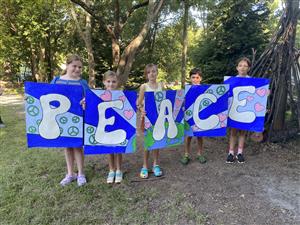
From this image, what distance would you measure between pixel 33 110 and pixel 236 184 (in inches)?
106

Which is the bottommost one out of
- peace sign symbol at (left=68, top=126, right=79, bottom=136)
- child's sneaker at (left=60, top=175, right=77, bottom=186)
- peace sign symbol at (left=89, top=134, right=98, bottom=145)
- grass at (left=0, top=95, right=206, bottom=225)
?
grass at (left=0, top=95, right=206, bottom=225)

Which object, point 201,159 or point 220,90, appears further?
point 201,159

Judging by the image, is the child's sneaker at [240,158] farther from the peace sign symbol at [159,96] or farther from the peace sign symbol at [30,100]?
the peace sign symbol at [30,100]

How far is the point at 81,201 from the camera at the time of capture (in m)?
3.20

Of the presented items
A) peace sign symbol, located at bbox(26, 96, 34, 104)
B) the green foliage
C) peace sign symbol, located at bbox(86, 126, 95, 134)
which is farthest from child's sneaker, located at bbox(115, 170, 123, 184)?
the green foliage

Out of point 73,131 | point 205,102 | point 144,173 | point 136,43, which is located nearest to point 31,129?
point 73,131

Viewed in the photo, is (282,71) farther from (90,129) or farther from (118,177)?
(90,129)

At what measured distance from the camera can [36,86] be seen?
3.36 m

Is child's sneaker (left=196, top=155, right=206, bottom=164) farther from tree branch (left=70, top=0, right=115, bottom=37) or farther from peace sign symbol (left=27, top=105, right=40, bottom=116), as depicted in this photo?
tree branch (left=70, top=0, right=115, bottom=37)

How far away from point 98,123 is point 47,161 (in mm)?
1565

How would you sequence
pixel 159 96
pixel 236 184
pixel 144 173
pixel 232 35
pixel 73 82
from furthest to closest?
1. pixel 232 35
2. pixel 144 173
3. pixel 159 96
4. pixel 236 184
5. pixel 73 82

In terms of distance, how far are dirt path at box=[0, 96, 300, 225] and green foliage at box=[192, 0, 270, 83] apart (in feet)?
7.57

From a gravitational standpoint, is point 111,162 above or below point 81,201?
above

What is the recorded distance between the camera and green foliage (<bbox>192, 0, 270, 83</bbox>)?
6.39 m
